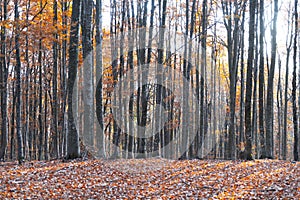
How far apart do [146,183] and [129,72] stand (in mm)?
15047

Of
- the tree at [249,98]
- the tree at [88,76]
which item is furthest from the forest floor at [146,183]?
the tree at [249,98]

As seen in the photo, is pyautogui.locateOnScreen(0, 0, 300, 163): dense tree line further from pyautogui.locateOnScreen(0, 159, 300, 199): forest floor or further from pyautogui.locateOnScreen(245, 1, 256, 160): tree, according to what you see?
pyautogui.locateOnScreen(0, 159, 300, 199): forest floor

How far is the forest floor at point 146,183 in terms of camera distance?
8438 millimetres

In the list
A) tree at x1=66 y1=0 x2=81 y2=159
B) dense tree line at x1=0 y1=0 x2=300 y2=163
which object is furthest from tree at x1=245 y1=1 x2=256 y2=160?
tree at x1=66 y1=0 x2=81 y2=159

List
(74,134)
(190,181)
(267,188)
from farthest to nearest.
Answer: (74,134) → (190,181) → (267,188)

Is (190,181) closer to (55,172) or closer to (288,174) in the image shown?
(288,174)

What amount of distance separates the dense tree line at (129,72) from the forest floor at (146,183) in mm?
2615

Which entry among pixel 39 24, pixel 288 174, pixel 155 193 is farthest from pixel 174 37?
pixel 155 193

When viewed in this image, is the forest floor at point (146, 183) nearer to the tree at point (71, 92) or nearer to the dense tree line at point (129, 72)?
the tree at point (71, 92)

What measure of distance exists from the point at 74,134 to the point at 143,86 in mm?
9575

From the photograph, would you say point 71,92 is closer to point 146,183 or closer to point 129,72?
point 146,183

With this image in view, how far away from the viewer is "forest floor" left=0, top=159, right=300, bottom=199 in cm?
844

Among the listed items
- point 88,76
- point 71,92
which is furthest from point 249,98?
point 71,92

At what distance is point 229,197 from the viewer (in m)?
8.22
